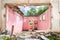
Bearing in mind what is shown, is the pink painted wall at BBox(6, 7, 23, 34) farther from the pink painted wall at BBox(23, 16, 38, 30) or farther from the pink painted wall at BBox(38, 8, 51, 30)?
the pink painted wall at BBox(38, 8, 51, 30)

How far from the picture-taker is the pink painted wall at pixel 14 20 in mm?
4051

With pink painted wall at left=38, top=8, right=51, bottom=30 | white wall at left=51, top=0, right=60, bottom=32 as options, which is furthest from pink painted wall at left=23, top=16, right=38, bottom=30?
white wall at left=51, top=0, right=60, bottom=32

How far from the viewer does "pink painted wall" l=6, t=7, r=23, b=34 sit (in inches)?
159

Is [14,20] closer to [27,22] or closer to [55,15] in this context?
[27,22]

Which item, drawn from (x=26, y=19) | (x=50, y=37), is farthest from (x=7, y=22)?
(x=50, y=37)

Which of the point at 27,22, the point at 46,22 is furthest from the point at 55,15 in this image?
the point at 27,22

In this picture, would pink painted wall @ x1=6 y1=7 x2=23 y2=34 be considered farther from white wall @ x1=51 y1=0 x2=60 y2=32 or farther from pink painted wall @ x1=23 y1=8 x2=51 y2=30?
white wall @ x1=51 y1=0 x2=60 y2=32

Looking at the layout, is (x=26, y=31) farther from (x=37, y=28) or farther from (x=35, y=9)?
(x=35, y=9)

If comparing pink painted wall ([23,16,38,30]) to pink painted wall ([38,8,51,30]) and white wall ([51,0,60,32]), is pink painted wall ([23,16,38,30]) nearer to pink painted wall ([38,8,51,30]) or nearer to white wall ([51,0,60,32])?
pink painted wall ([38,8,51,30])

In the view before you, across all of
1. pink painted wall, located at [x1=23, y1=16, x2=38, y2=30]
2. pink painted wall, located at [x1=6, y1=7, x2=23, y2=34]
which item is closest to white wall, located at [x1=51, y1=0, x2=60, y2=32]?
pink painted wall, located at [x1=23, y1=16, x2=38, y2=30]

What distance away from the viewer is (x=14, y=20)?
4156mm

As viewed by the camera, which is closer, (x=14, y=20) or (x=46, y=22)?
(x=46, y=22)

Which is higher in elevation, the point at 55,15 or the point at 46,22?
the point at 55,15

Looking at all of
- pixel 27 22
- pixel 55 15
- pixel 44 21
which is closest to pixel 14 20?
pixel 27 22
